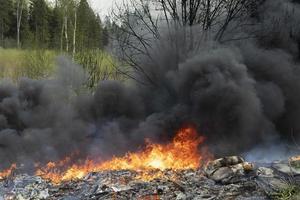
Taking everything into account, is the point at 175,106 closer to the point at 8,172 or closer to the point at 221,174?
the point at 221,174

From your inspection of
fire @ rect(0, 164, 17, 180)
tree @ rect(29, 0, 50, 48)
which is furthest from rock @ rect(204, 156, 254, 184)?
tree @ rect(29, 0, 50, 48)

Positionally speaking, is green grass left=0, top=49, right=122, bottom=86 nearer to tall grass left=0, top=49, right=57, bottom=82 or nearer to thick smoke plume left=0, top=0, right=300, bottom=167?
tall grass left=0, top=49, right=57, bottom=82

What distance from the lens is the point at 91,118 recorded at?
12.5 metres

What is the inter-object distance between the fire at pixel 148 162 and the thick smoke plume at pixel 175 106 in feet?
1.42

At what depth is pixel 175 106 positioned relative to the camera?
12.0m

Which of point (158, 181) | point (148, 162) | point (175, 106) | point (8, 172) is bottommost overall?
point (8, 172)

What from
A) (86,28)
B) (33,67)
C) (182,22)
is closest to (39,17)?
(86,28)

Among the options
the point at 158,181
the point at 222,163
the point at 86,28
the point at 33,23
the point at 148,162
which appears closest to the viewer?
the point at 158,181

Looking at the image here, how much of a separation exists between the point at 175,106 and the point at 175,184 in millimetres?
3730

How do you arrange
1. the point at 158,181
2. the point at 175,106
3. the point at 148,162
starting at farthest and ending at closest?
the point at 175,106, the point at 148,162, the point at 158,181

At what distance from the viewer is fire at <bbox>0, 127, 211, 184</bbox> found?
10.0 meters

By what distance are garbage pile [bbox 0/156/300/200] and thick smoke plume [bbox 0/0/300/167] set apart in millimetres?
1705

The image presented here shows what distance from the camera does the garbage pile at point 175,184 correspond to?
8.38 meters

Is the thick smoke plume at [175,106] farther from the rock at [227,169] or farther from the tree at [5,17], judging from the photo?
the tree at [5,17]
